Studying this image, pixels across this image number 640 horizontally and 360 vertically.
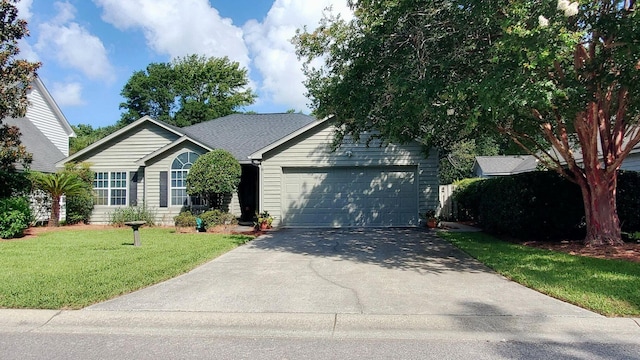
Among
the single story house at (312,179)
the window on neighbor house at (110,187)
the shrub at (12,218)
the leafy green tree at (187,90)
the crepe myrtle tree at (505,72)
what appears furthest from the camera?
the leafy green tree at (187,90)

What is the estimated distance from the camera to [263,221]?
1537cm

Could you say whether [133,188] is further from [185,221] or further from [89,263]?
[89,263]

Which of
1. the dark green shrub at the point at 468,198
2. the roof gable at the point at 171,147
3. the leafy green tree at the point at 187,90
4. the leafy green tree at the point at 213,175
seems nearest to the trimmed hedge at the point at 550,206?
the dark green shrub at the point at 468,198

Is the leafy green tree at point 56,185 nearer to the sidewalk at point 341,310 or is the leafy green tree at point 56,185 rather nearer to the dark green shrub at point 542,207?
the sidewalk at point 341,310

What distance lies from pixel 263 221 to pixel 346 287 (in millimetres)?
9050

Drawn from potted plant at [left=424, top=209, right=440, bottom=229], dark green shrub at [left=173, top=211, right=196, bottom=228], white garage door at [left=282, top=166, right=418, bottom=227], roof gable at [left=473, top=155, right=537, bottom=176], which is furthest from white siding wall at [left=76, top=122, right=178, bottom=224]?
roof gable at [left=473, top=155, right=537, bottom=176]

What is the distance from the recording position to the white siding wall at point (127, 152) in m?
17.8

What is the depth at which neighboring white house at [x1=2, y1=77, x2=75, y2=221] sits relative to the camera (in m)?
21.1

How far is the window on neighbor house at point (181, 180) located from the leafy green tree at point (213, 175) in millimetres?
1321

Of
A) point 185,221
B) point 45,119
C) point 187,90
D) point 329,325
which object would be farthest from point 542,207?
point 187,90

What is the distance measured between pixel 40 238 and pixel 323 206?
9.41m

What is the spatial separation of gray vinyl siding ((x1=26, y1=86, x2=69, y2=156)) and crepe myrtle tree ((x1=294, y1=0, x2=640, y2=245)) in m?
22.3

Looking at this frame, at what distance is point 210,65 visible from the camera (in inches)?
1763

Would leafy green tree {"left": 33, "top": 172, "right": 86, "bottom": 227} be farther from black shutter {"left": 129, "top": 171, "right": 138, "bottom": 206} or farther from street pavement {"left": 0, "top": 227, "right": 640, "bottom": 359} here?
street pavement {"left": 0, "top": 227, "right": 640, "bottom": 359}
